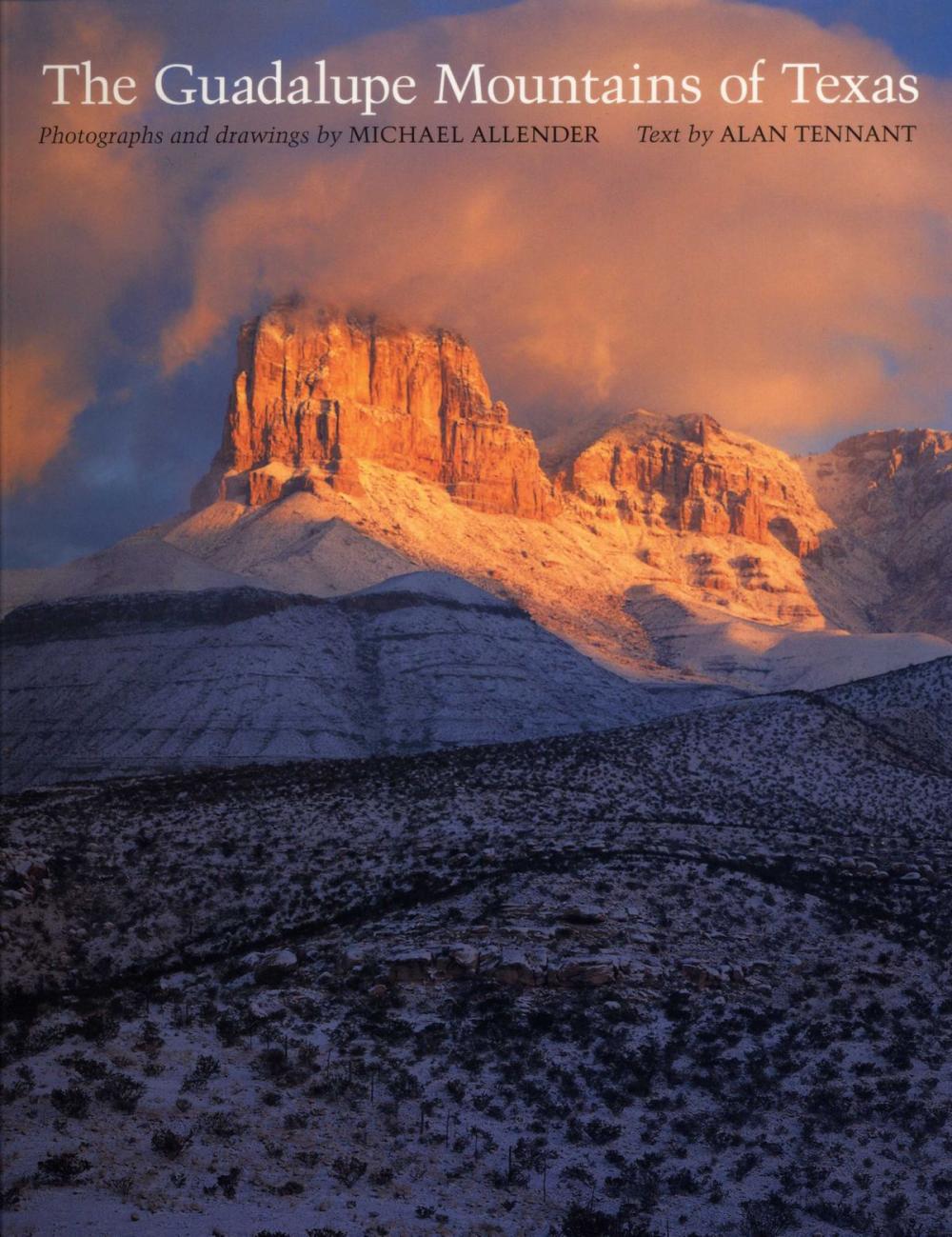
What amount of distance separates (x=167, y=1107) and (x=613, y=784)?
101ft

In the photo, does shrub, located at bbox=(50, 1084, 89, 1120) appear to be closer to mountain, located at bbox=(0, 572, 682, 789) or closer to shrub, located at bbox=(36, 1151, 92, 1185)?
shrub, located at bbox=(36, 1151, 92, 1185)

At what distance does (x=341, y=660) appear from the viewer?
10900 centimetres

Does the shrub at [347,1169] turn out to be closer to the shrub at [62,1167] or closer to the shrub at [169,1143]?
the shrub at [169,1143]

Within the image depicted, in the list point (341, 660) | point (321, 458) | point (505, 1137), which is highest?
point (321, 458)

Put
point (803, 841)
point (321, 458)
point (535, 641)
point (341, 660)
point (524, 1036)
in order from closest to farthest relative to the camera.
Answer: point (524, 1036) < point (803, 841) < point (341, 660) < point (535, 641) < point (321, 458)

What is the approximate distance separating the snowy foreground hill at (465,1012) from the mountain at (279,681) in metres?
47.5

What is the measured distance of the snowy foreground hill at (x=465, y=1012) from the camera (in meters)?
19.6

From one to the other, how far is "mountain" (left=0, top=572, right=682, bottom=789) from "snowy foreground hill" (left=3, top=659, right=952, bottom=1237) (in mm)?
47485

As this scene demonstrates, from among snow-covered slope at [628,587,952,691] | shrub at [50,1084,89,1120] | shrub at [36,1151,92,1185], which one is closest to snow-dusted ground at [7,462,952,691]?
snow-covered slope at [628,587,952,691]

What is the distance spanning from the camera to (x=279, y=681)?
100m

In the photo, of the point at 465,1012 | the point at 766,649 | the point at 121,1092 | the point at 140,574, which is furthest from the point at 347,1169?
the point at 766,649

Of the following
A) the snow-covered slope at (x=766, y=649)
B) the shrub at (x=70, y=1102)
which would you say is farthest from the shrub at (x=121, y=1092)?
the snow-covered slope at (x=766, y=649)

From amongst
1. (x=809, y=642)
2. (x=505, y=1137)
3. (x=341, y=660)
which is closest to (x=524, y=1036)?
(x=505, y=1137)

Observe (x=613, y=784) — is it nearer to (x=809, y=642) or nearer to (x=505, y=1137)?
(x=505, y=1137)
